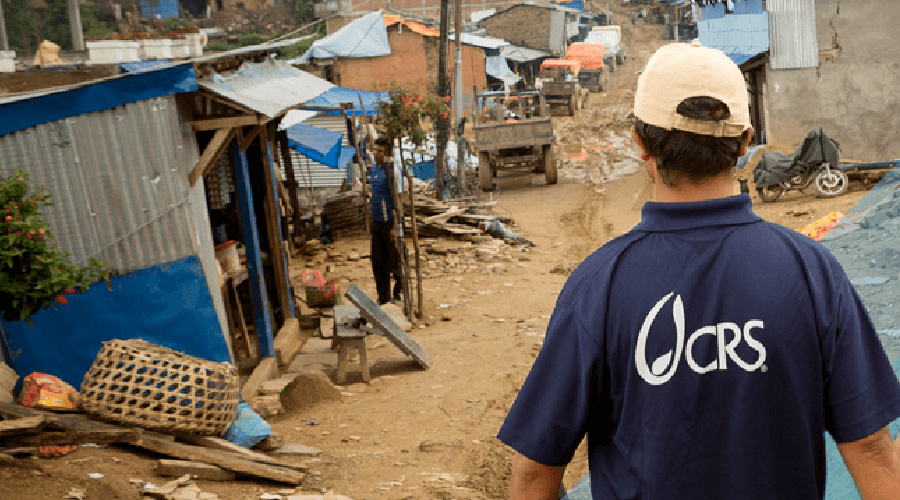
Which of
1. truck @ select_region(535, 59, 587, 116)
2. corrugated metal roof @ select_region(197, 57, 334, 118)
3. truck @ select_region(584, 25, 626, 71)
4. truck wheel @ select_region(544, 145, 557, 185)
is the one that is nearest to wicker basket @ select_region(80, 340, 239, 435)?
corrugated metal roof @ select_region(197, 57, 334, 118)

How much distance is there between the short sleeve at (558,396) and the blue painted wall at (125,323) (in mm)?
4896

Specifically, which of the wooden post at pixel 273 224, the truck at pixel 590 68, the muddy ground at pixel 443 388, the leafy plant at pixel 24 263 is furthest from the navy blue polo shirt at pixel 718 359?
the truck at pixel 590 68

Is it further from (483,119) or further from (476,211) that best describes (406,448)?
(483,119)

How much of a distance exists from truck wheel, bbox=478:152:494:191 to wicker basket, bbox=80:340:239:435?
1608 centimetres

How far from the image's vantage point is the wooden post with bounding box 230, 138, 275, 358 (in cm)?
862

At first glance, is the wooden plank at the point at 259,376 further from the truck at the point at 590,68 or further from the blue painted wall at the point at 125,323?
the truck at the point at 590,68

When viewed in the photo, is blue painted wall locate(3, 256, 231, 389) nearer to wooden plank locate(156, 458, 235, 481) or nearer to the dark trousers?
wooden plank locate(156, 458, 235, 481)

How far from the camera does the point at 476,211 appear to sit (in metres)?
16.7

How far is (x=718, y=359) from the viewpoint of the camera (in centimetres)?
164

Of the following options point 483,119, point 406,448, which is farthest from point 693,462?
point 483,119

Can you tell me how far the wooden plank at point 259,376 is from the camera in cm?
758

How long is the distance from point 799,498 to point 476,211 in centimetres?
1510

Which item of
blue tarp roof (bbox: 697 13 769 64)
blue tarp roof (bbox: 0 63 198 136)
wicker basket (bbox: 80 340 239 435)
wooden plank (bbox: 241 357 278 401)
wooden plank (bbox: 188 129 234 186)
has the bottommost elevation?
wooden plank (bbox: 241 357 278 401)

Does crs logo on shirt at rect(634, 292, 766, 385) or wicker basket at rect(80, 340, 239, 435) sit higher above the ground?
crs logo on shirt at rect(634, 292, 766, 385)
